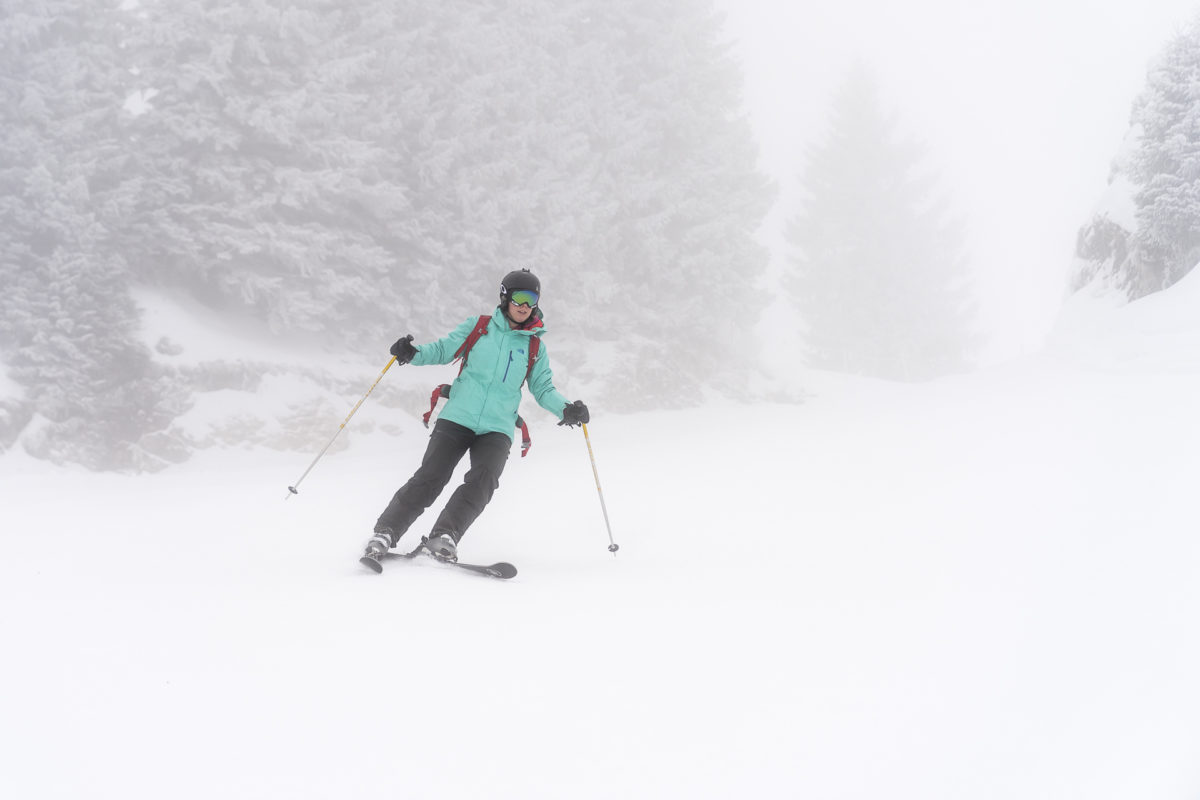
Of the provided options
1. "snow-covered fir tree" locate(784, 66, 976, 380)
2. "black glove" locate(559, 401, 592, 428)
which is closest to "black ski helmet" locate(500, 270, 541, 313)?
"black glove" locate(559, 401, 592, 428)

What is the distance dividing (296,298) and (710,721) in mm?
13223

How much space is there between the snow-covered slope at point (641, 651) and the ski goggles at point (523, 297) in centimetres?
192

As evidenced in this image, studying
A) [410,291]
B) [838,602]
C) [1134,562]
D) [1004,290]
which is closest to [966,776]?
[838,602]

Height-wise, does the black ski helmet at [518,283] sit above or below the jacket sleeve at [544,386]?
above

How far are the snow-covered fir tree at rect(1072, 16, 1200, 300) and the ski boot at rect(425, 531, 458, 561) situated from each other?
14624 millimetres

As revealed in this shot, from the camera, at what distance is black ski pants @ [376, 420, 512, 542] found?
195 inches

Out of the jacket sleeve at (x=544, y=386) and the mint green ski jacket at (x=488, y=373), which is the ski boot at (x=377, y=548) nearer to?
the mint green ski jacket at (x=488, y=373)

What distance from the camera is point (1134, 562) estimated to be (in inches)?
175

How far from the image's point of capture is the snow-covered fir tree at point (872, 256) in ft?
99.6

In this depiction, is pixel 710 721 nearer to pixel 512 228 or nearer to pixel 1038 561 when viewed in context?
pixel 1038 561

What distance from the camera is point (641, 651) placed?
3.29 metres

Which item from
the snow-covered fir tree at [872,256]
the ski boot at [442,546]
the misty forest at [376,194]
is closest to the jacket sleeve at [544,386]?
the ski boot at [442,546]

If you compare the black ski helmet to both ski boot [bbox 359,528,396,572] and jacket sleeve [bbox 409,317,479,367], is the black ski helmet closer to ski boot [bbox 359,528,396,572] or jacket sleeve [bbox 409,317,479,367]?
jacket sleeve [bbox 409,317,479,367]

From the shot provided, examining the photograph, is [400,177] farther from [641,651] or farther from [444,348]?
[641,651]
